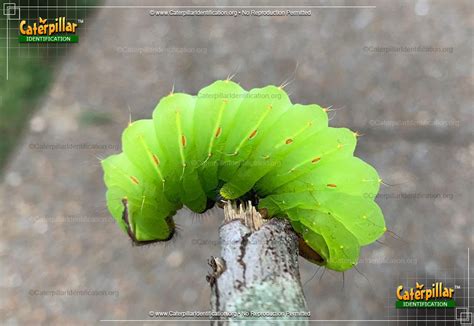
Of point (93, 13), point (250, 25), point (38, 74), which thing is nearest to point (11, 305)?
point (38, 74)

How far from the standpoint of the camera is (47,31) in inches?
78.1

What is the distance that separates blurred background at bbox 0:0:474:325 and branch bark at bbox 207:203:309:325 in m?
1.19

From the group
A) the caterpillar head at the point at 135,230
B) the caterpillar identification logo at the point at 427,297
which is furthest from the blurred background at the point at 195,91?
the caterpillar head at the point at 135,230

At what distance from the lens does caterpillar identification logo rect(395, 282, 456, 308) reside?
198 centimetres

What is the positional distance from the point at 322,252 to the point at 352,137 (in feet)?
0.62

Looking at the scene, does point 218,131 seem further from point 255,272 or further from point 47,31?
point 47,31

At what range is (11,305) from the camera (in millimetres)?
2143

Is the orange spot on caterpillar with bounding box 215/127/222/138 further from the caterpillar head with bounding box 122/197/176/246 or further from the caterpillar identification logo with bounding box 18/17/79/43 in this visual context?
the caterpillar identification logo with bounding box 18/17/79/43

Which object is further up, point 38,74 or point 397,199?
point 38,74

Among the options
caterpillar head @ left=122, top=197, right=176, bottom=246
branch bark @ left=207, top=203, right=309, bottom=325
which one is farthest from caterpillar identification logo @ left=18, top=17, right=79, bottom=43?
branch bark @ left=207, top=203, right=309, bottom=325

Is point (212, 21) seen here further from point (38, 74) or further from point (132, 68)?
point (38, 74)

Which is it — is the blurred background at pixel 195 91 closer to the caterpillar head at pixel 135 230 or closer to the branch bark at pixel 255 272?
the caterpillar head at pixel 135 230

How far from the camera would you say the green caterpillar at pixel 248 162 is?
0.94 meters

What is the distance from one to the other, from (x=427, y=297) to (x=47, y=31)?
138 centimetres
